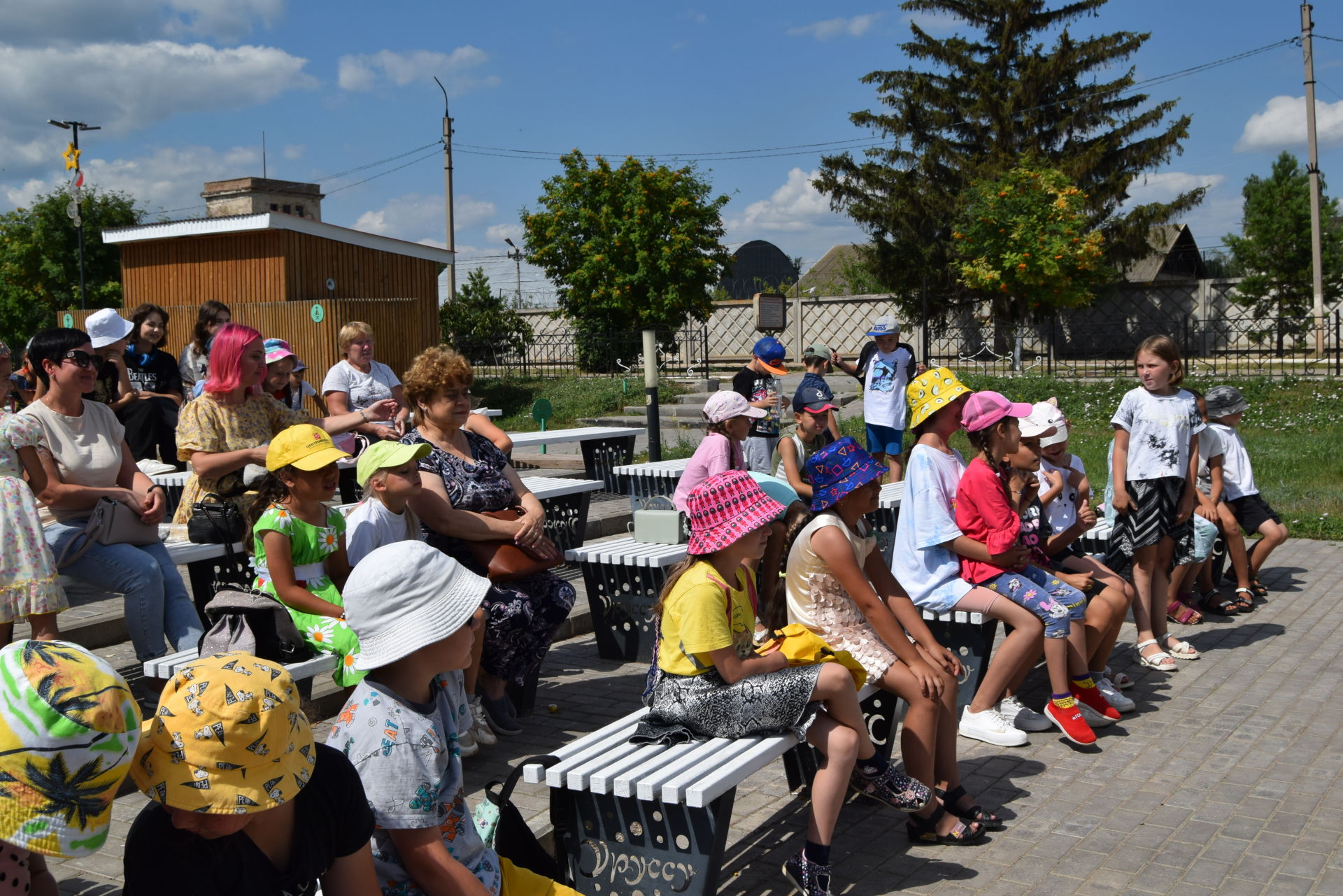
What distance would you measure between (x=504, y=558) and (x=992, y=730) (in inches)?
93.4

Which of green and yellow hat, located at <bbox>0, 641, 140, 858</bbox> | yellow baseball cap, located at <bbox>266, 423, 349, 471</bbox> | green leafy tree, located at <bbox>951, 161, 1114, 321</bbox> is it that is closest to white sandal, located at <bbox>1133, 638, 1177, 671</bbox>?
yellow baseball cap, located at <bbox>266, 423, 349, 471</bbox>

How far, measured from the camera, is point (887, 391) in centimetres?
1032

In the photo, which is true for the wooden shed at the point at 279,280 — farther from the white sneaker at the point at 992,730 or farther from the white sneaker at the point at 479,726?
the white sneaker at the point at 992,730

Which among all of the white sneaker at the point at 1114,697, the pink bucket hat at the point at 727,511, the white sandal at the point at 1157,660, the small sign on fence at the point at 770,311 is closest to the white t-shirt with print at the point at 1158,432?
the white sandal at the point at 1157,660

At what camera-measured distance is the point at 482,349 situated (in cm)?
2647

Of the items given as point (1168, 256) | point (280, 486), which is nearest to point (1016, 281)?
point (1168, 256)

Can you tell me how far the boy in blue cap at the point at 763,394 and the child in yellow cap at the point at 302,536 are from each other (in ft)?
13.4

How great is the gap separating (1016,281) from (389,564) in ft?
88.0

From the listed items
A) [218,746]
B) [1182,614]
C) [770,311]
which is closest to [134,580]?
[218,746]

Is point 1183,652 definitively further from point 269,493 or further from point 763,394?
point 269,493

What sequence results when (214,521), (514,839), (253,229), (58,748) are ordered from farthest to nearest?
(253,229)
(214,521)
(514,839)
(58,748)

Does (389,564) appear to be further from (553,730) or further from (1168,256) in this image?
(1168,256)

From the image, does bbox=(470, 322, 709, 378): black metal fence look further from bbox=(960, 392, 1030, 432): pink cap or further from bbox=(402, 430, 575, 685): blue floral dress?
bbox=(960, 392, 1030, 432): pink cap

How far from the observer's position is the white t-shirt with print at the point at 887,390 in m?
10.3
